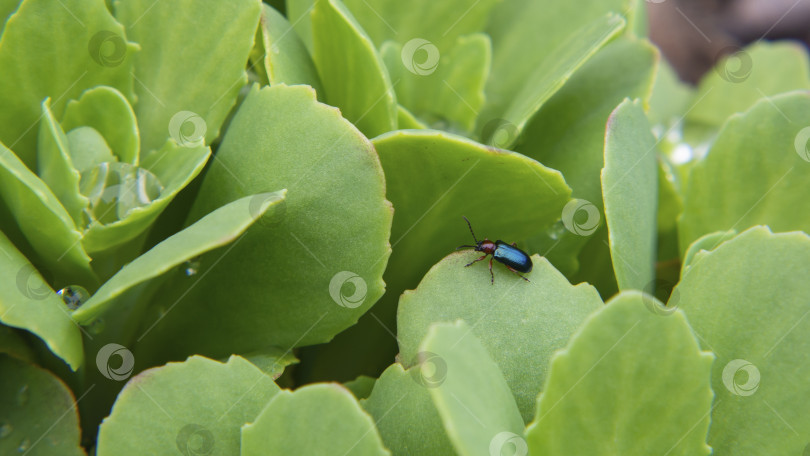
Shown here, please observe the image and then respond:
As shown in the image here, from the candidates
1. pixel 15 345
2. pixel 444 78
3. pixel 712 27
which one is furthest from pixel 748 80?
pixel 712 27

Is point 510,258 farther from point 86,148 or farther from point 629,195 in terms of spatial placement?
point 86,148

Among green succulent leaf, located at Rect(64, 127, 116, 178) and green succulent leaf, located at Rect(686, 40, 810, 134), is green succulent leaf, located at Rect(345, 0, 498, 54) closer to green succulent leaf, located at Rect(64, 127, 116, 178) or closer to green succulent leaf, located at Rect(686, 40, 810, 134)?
green succulent leaf, located at Rect(64, 127, 116, 178)

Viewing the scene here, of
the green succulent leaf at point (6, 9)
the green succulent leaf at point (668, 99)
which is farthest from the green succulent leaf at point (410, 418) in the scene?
the green succulent leaf at point (668, 99)

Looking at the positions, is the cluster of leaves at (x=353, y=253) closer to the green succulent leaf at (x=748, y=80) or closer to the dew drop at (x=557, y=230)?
the dew drop at (x=557, y=230)

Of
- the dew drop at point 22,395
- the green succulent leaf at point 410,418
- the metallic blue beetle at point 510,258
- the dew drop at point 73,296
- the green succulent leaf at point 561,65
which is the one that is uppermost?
the green succulent leaf at point 561,65

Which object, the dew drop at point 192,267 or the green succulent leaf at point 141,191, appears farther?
the dew drop at point 192,267

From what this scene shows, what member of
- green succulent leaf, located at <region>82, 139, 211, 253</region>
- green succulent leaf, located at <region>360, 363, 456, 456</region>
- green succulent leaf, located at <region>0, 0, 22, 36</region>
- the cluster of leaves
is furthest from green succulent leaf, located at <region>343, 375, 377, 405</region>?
green succulent leaf, located at <region>0, 0, 22, 36</region>
